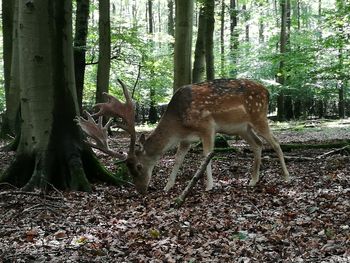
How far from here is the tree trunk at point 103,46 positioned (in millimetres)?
16516

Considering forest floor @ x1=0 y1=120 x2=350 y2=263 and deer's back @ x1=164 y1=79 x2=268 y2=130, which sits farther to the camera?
deer's back @ x1=164 y1=79 x2=268 y2=130

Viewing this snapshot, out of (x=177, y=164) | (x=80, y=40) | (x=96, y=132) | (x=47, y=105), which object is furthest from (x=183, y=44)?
(x=96, y=132)

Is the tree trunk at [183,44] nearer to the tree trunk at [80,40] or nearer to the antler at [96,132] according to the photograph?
the tree trunk at [80,40]

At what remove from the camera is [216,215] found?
5691 millimetres

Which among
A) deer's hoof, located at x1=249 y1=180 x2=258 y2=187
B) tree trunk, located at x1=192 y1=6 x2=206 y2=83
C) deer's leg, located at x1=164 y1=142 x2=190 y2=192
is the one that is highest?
tree trunk, located at x1=192 y1=6 x2=206 y2=83

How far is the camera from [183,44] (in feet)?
39.8

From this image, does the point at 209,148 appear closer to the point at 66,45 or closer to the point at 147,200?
the point at 147,200

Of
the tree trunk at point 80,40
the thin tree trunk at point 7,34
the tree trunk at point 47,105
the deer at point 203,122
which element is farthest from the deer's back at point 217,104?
the thin tree trunk at point 7,34

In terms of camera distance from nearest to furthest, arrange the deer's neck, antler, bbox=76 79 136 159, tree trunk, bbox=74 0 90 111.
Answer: antler, bbox=76 79 136 159 < the deer's neck < tree trunk, bbox=74 0 90 111

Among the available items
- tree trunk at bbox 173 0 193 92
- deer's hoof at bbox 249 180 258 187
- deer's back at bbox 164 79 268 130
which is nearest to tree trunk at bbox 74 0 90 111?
tree trunk at bbox 173 0 193 92

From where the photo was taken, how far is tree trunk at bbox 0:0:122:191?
7227 millimetres

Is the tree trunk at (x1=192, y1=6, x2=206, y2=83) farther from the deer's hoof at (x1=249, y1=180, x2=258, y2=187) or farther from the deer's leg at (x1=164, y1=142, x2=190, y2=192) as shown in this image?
the deer's hoof at (x1=249, y1=180, x2=258, y2=187)

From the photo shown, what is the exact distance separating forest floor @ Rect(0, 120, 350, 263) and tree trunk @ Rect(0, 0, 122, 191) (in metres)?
0.50

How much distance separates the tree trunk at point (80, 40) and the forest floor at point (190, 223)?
5.61 metres
